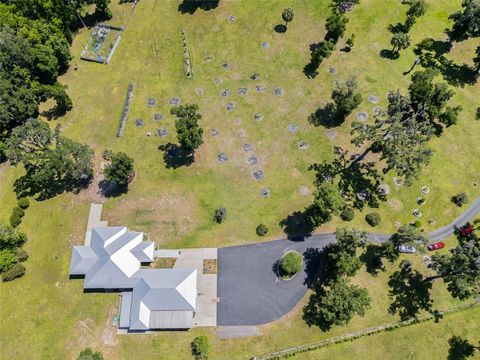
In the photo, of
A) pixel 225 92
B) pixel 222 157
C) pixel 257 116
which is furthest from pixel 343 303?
pixel 225 92

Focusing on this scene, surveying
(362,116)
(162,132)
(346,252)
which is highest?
(362,116)

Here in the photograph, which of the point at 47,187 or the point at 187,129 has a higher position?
the point at 187,129

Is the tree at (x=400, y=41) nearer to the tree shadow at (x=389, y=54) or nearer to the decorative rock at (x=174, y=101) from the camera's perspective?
the tree shadow at (x=389, y=54)

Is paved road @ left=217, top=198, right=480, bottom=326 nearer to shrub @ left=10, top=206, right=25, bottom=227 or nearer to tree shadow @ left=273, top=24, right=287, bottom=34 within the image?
shrub @ left=10, top=206, right=25, bottom=227

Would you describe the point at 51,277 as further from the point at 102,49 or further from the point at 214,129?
the point at 102,49

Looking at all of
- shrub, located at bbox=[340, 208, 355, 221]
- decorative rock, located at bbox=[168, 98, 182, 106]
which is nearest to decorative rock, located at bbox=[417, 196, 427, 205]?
shrub, located at bbox=[340, 208, 355, 221]

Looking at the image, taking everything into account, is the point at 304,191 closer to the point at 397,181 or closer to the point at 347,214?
the point at 347,214

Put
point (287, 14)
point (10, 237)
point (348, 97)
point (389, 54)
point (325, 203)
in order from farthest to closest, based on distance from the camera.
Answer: point (287, 14), point (389, 54), point (348, 97), point (10, 237), point (325, 203)

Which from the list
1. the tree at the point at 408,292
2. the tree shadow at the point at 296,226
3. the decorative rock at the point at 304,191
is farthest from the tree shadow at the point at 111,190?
the tree at the point at 408,292
